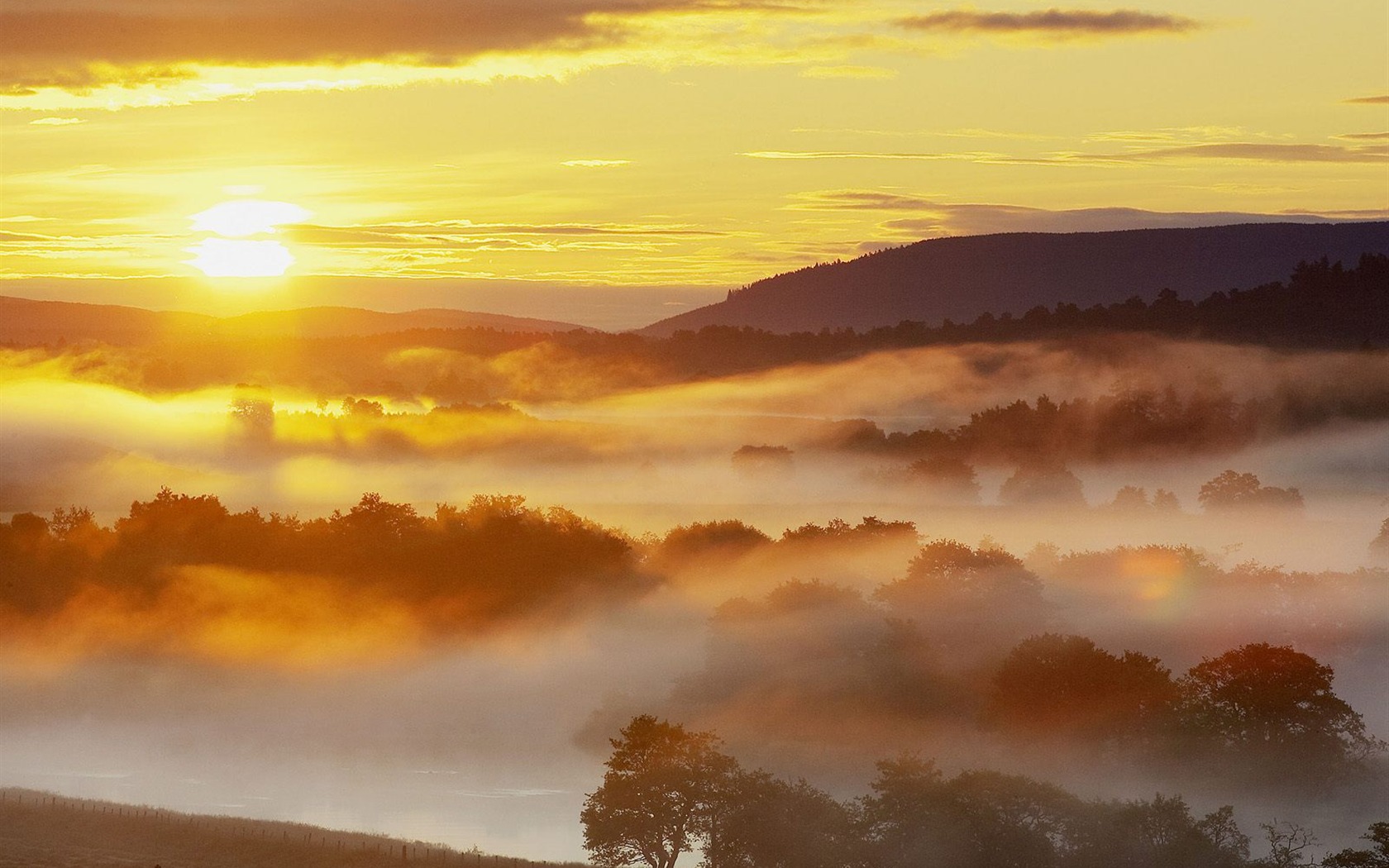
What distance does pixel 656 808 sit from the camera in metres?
75.9

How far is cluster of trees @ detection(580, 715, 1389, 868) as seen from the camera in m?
69.8

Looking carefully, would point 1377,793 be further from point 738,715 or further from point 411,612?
point 411,612

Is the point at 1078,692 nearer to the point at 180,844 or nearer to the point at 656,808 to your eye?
the point at 656,808

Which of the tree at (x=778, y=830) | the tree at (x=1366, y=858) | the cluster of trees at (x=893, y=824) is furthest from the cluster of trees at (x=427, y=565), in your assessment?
the tree at (x=1366, y=858)

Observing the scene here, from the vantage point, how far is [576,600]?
176375 mm

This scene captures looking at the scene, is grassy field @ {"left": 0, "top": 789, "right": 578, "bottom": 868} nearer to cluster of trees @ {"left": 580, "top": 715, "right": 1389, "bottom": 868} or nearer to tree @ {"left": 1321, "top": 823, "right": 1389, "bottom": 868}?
cluster of trees @ {"left": 580, "top": 715, "right": 1389, "bottom": 868}

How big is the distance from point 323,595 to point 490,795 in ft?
257

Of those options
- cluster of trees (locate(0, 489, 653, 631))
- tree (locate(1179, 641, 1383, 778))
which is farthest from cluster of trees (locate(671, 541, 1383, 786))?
cluster of trees (locate(0, 489, 653, 631))

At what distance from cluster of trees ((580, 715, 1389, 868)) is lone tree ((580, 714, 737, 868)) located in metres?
0.04

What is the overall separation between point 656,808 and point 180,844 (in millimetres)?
25559

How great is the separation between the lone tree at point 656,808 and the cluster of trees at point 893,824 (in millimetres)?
45

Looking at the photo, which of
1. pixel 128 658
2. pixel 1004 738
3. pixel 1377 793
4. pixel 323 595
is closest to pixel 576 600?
pixel 323 595

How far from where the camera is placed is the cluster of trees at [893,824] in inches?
2746

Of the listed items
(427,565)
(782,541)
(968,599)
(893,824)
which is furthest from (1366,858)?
(427,565)
